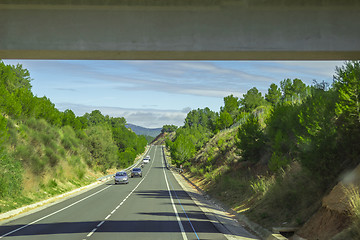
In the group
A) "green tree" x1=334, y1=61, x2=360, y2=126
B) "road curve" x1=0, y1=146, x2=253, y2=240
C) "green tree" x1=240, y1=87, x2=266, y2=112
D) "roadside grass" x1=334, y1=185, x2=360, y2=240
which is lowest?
"road curve" x1=0, y1=146, x2=253, y2=240

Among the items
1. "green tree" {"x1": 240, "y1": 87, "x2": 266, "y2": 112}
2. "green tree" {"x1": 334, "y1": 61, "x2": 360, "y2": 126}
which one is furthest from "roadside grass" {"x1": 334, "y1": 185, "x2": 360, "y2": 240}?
"green tree" {"x1": 240, "y1": 87, "x2": 266, "y2": 112}

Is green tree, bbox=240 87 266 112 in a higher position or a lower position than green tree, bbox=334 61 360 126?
higher

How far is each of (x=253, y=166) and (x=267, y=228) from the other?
16715 millimetres

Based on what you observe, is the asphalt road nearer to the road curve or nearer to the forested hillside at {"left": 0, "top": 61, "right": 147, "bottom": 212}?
the road curve

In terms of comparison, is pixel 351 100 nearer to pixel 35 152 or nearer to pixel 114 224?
pixel 114 224

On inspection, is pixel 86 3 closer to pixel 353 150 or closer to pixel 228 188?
pixel 353 150

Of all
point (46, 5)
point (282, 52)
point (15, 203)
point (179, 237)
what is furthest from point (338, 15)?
point (15, 203)

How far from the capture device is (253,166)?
31.3 metres

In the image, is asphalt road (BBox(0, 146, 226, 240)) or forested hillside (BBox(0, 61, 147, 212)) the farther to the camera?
forested hillside (BBox(0, 61, 147, 212))

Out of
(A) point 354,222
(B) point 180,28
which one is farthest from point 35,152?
(A) point 354,222

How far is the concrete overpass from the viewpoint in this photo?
34.4ft

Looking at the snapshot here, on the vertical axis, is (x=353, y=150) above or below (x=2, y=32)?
below

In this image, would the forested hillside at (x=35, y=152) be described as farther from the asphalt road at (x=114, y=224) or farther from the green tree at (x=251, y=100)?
the green tree at (x=251, y=100)

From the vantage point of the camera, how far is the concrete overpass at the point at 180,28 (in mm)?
10484
